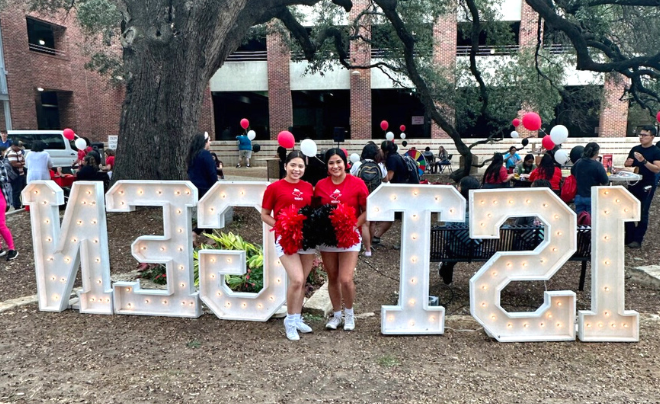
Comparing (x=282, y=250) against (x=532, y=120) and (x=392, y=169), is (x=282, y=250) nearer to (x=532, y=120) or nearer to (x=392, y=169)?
(x=392, y=169)

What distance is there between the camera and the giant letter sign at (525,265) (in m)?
3.95

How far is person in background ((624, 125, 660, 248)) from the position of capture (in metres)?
6.93

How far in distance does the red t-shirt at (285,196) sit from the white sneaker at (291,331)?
92 centimetres

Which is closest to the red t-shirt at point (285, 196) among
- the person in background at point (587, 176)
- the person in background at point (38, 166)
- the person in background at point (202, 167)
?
the person in background at point (202, 167)

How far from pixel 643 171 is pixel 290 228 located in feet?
19.7

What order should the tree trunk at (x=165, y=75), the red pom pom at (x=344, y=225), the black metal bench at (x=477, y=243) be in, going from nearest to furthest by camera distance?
the red pom pom at (x=344, y=225), the black metal bench at (x=477, y=243), the tree trunk at (x=165, y=75)

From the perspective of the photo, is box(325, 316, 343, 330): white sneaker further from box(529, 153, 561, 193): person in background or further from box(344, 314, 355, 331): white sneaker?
box(529, 153, 561, 193): person in background

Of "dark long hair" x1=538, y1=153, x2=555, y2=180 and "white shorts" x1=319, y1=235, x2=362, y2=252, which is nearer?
"white shorts" x1=319, y1=235, x2=362, y2=252

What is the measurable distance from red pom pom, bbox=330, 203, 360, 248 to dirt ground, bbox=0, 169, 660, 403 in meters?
0.87

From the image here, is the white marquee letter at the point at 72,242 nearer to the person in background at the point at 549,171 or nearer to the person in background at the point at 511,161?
the person in background at the point at 549,171

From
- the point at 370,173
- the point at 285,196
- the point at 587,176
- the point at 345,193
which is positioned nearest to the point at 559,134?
the point at 587,176

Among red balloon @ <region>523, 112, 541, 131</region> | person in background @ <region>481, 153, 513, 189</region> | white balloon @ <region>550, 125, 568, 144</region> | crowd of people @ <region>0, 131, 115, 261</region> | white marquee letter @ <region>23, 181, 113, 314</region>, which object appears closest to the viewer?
white marquee letter @ <region>23, 181, 113, 314</region>

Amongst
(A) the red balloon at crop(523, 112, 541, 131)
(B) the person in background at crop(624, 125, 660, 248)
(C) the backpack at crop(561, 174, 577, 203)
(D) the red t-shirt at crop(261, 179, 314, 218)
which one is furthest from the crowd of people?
(B) the person in background at crop(624, 125, 660, 248)

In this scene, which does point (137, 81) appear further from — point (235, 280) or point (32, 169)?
point (235, 280)
